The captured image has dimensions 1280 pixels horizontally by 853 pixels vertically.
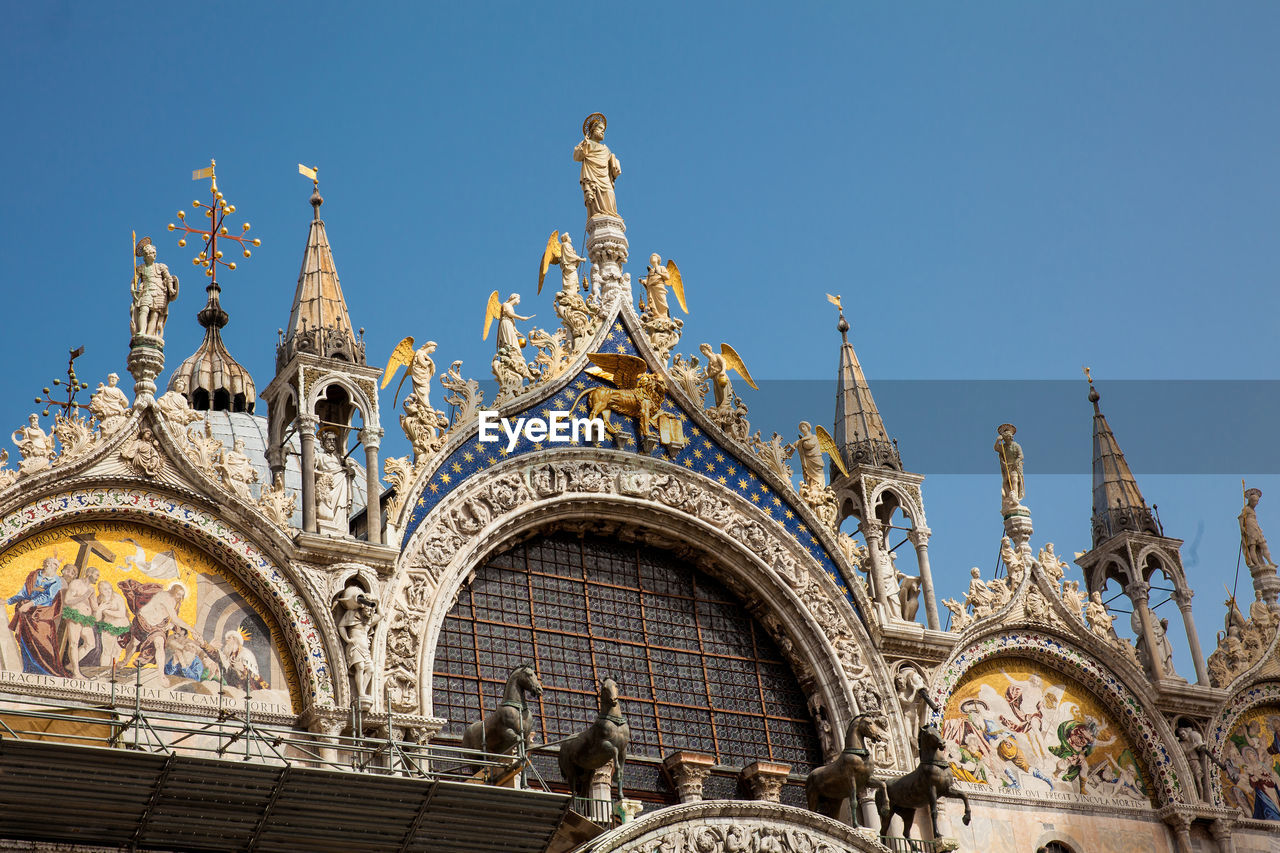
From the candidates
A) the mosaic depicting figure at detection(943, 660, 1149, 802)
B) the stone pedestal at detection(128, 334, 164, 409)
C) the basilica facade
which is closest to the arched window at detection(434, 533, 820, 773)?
the basilica facade

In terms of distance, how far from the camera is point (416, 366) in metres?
25.7

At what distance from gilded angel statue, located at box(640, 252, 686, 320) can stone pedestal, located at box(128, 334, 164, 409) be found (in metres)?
8.10

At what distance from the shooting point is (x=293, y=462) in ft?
127

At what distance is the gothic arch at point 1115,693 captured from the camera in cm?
2848

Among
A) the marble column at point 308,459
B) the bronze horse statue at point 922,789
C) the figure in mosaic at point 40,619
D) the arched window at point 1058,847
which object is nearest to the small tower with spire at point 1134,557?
the arched window at point 1058,847

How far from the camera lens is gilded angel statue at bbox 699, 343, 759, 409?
2825 centimetres

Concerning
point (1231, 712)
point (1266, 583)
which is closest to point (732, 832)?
point (1231, 712)

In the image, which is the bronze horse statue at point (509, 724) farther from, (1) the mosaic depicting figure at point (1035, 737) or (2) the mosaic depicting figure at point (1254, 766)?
(2) the mosaic depicting figure at point (1254, 766)

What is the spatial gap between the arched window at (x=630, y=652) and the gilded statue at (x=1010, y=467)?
5043 millimetres

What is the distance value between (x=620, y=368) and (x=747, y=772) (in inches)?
247

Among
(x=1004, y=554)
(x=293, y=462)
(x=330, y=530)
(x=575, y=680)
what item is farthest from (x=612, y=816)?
(x=293, y=462)

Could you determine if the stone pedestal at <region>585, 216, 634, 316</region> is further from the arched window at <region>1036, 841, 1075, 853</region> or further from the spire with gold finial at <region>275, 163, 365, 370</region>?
the arched window at <region>1036, 841, 1075, 853</region>

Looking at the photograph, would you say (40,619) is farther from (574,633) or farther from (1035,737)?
(1035,737)

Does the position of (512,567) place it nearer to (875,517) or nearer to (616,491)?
(616,491)
